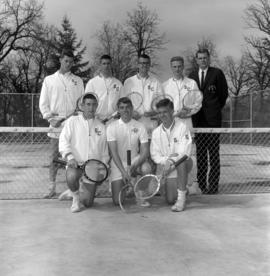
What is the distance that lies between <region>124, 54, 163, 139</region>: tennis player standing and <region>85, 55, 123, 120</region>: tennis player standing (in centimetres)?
20

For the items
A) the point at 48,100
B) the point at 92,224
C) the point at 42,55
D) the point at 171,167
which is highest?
the point at 42,55

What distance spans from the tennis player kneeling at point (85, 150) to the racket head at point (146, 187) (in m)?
0.40

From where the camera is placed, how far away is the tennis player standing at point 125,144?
4895 millimetres

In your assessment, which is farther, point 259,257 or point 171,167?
point 171,167

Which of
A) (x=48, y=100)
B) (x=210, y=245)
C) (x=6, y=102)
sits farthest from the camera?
(x=6, y=102)

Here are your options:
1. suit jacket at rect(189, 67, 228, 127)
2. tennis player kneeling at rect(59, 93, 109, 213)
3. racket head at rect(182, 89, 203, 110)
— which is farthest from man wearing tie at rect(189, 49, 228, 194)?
tennis player kneeling at rect(59, 93, 109, 213)

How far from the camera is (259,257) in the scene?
3.17 metres

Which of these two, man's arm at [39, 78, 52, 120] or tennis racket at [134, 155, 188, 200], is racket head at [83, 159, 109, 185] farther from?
man's arm at [39, 78, 52, 120]

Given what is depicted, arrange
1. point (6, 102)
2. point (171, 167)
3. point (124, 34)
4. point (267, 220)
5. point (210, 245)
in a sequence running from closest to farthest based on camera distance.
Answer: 1. point (210, 245)
2. point (267, 220)
3. point (171, 167)
4. point (6, 102)
5. point (124, 34)

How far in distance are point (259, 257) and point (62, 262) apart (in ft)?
4.87

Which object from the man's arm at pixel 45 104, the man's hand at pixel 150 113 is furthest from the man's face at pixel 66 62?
the man's hand at pixel 150 113

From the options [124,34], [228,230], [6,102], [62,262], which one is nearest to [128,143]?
[228,230]

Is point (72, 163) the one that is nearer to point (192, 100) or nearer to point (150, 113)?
point (150, 113)

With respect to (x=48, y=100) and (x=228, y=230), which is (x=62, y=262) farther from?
(x=48, y=100)
